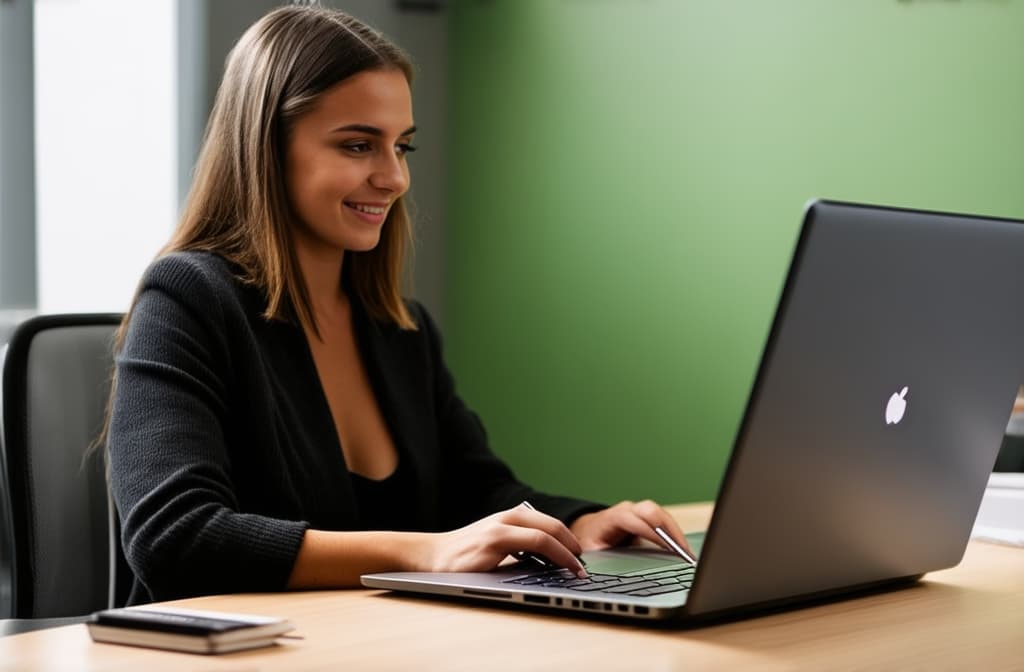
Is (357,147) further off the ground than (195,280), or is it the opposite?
(357,147)

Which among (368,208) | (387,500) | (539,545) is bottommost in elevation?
(387,500)

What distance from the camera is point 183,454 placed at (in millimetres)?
1248

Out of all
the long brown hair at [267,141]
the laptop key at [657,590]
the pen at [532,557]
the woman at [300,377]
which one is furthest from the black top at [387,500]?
the laptop key at [657,590]

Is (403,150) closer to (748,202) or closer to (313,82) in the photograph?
(313,82)

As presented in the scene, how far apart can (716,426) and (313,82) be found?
1.69 m

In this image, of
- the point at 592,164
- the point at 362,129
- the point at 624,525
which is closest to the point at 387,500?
the point at 624,525

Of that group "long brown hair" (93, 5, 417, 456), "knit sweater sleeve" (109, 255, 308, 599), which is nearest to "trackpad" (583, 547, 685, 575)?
"knit sweater sleeve" (109, 255, 308, 599)

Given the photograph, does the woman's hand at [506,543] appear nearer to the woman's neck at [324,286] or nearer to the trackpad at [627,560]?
the trackpad at [627,560]

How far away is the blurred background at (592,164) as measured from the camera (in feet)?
8.54

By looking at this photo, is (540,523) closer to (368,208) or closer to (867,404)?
(867,404)

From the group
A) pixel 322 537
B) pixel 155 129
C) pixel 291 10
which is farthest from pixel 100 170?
pixel 322 537

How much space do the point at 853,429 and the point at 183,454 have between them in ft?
2.06

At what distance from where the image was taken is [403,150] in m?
1.61

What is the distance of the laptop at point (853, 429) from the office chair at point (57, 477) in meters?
0.53
